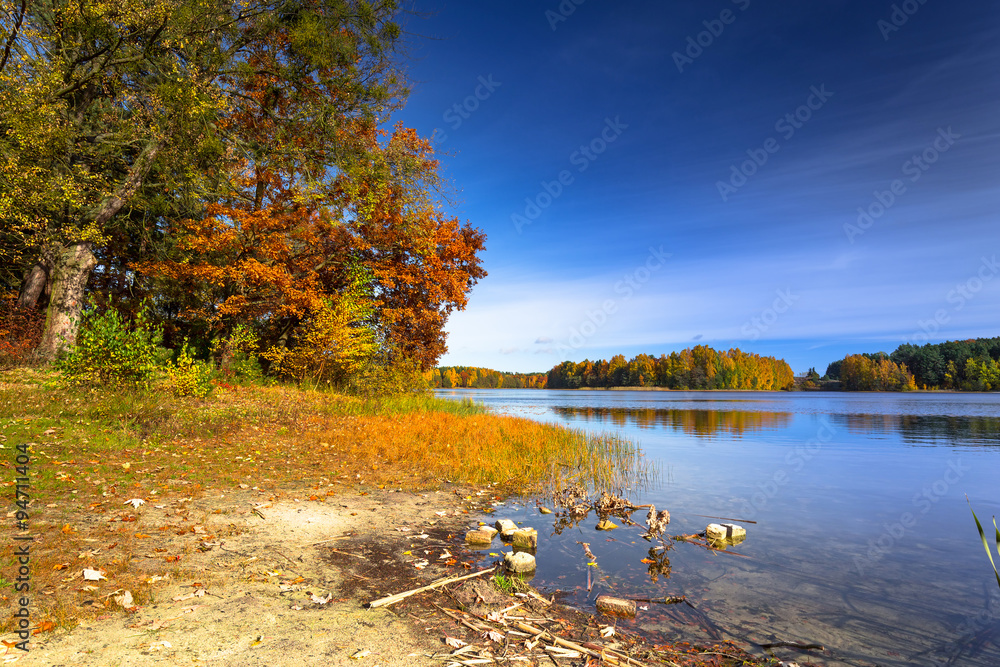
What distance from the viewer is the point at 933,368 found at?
104 meters

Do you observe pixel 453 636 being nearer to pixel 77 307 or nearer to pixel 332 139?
pixel 77 307

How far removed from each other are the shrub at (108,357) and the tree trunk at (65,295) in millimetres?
4264

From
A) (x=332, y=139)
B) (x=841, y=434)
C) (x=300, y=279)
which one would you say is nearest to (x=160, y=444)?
(x=300, y=279)

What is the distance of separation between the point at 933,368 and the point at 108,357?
139849 millimetres

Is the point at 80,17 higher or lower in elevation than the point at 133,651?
higher

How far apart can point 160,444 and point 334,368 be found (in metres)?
10.1

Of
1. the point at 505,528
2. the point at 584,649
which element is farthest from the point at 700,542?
the point at 584,649

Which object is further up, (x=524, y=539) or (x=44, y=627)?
(x=44, y=627)

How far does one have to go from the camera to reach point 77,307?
1606 cm

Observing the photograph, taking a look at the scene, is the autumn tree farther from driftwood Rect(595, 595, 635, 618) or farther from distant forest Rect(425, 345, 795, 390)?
distant forest Rect(425, 345, 795, 390)

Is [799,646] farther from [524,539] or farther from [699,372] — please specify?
[699,372]

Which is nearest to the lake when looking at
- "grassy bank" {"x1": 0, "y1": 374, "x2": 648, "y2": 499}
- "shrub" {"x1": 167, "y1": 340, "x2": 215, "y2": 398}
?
"grassy bank" {"x1": 0, "y1": 374, "x2": 648, "y2": 499}

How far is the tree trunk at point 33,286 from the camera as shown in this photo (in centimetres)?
1894

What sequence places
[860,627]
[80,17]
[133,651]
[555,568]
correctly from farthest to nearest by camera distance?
[80,17]
[555,568]
[860,627]
[133,651]
